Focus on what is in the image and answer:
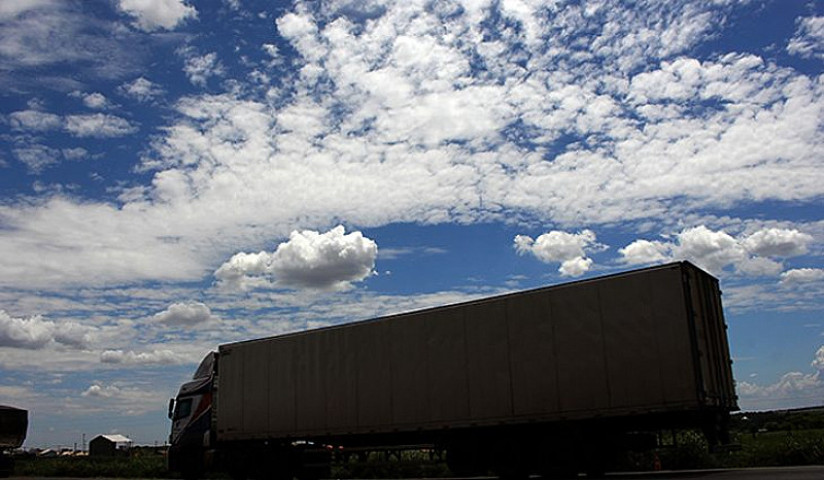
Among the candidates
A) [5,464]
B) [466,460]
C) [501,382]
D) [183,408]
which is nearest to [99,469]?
[5,464]

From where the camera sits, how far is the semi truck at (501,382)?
15.0m

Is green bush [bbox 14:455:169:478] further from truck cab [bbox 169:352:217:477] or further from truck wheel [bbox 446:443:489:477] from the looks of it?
truck wheel [bbox 446:443:489:477]

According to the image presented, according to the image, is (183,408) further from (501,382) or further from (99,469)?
(99,469)

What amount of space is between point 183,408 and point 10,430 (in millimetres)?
8652

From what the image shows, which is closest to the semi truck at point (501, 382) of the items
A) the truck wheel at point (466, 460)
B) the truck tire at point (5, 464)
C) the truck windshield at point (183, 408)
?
the truck wheel at point (466, 460)

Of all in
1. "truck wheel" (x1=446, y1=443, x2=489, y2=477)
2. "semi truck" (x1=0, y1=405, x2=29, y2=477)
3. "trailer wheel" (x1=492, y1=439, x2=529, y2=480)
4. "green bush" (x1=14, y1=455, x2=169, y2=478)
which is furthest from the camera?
"green bush" (x1=14, y1=455, x2=169, y2=478)

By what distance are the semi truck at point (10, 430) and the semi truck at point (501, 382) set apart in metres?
9.76

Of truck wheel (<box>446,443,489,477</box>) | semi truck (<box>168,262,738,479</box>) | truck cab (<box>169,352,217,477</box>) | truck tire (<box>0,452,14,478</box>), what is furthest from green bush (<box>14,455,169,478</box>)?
truck wheel (<box>446,443,489,477</box>)

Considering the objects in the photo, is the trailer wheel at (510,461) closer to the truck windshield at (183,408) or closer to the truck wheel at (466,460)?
the truck wheel at (466,460)

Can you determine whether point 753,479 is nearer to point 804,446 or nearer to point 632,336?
point 632,336

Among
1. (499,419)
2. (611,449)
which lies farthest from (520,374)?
(611,449)

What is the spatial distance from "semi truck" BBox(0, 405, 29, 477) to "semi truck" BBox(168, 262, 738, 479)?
9.76 metres

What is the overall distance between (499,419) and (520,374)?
1163 millimetres

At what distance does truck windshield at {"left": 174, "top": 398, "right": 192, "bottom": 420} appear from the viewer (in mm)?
24047
